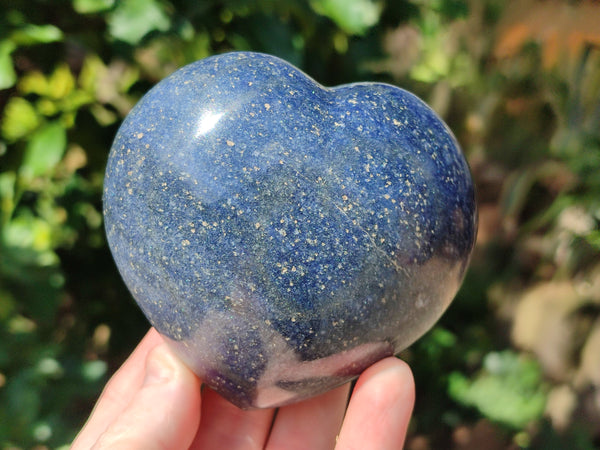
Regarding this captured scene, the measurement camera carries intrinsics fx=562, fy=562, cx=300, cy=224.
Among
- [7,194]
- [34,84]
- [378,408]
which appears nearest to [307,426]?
[378,408]

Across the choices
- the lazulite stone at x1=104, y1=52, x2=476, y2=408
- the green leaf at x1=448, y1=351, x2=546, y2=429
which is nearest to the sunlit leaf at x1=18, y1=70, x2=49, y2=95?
the lazulite stone at x1=104, y1=52, x2=476, y2=408

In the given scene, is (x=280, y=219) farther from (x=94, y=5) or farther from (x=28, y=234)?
(x=28, y=234)

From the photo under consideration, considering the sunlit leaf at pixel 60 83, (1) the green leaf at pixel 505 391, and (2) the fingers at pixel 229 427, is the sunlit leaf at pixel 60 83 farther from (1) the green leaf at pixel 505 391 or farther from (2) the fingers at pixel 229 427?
(1) the green leaf at pixel 505 391

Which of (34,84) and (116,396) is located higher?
(34,84)

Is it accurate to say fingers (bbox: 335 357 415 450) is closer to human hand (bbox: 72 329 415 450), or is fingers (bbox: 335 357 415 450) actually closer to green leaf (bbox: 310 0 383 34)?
human hand (bbox: 72 329 415 450)

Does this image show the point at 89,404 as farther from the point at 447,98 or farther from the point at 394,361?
the point at 447,98

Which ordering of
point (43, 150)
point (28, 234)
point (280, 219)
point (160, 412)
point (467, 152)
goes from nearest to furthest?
1. point (280, 219)
2. point (160, 412)
3. point (43, 150)
4. point (28, 234)
5. point (467, 152)

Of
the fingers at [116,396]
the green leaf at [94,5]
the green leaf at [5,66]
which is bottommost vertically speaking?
the fingers at [116,396]

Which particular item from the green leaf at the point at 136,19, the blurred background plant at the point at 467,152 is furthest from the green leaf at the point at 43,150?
the green leaf at the point at 136,19
